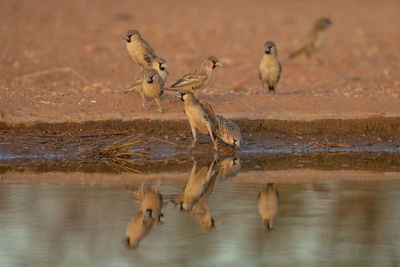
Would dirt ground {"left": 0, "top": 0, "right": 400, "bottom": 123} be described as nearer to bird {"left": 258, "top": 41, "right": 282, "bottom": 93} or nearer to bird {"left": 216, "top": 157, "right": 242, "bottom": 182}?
bird {"left": 258, "top": 41, "right": 282, "bottom": 93}

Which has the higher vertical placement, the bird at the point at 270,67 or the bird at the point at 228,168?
the bird at the point at 270,67

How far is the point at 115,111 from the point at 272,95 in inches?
100

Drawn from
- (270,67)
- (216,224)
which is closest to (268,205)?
(216,224)

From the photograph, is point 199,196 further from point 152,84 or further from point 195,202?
point 152,84

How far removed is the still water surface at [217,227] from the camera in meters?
6.43

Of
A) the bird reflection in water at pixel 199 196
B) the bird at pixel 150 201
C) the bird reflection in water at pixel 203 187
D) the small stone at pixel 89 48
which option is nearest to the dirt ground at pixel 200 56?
the small stone at pixel 89 48

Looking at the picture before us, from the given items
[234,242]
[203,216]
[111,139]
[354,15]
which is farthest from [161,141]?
[354,15]

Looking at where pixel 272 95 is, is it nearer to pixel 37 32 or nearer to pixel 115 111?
pixel 115 111

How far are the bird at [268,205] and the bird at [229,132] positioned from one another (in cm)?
150

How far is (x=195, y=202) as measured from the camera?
8.27 m

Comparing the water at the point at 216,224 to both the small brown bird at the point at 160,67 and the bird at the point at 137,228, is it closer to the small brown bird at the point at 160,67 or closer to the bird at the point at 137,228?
the bird at the point at 137,228

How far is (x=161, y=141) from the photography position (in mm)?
10898

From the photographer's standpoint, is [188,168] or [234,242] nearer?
[234,242]

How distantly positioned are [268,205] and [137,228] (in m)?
1.51
